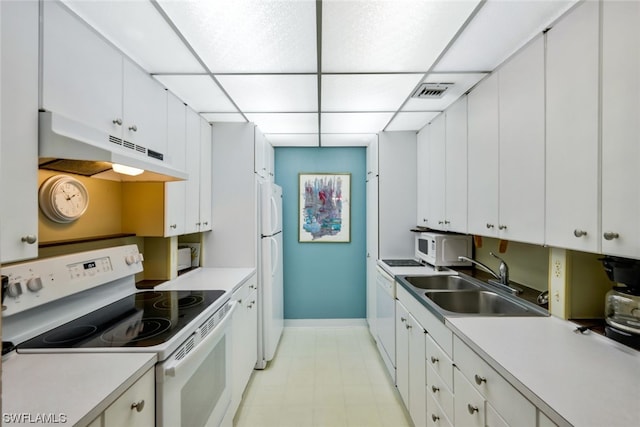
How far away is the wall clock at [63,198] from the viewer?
1.52 m

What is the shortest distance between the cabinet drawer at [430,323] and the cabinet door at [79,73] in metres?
1.96

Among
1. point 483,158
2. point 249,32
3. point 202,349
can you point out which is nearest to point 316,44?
point 249,32

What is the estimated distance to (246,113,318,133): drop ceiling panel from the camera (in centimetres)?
268

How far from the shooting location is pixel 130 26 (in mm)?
1461

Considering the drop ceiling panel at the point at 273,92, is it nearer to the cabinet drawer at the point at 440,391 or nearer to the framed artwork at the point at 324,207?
the framed artwork at the point at 324,207

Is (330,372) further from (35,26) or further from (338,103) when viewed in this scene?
(35,26)

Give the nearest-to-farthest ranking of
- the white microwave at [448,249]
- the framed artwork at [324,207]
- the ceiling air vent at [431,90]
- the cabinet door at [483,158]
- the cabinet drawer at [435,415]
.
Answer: the cabinet drawer at [435,415] → the cabinet door at [483,158] → the ceiling air vent at [431,90] → the white microwave at [448,249] → the framed artwork at [324,207]

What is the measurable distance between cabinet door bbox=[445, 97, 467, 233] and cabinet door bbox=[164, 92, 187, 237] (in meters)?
2.06

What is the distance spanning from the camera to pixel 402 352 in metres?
2.34

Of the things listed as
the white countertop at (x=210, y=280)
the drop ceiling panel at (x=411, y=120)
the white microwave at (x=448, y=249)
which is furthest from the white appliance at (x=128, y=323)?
the drop ceiling panel at (x=411, y=120)

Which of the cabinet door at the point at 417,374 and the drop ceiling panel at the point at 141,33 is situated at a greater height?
the drop ceiling panel at the point at 141,33

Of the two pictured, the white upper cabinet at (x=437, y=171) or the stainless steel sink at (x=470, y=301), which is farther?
the white upper cabinet at (x=437, y=171)

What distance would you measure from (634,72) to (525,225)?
2.49 ft

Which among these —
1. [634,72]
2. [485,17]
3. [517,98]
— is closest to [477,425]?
[634,72]
